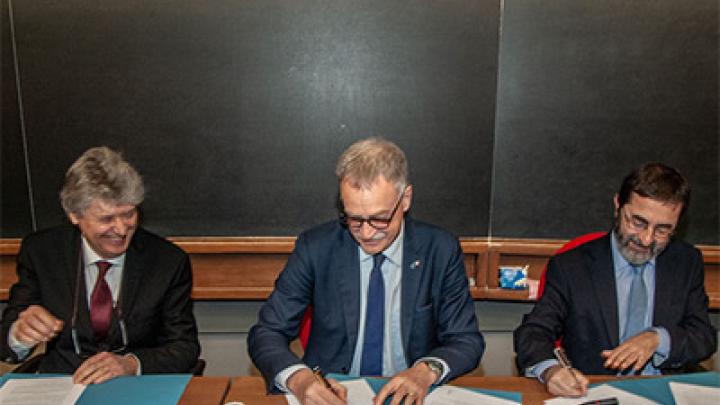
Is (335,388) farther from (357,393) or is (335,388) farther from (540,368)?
(540,368)

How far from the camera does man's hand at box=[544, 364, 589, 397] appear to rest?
200 cm

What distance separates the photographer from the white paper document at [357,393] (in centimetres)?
193

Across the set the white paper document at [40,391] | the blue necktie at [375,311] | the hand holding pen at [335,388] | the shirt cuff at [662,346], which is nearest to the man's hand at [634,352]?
the shirt cuff at [662,346]

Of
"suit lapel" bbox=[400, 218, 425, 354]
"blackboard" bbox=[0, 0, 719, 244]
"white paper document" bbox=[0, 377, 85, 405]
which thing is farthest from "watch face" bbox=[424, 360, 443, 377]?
"blackboard" bbox=[0, 0, 719, 244]

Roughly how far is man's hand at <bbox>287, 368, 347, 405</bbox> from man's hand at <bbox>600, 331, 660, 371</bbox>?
2.91 ft

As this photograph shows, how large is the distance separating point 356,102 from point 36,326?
1.78m

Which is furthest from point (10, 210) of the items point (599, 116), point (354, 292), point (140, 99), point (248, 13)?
point (599, 116)

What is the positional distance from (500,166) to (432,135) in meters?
0.38

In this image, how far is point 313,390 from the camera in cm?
192

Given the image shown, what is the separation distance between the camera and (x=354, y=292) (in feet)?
7.79

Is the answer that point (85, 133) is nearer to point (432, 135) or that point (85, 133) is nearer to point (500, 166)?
point (432, 135)

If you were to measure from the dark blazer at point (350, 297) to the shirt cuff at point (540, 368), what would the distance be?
206mm

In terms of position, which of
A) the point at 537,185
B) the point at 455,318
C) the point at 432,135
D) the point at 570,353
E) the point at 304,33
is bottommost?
the point at 570,353

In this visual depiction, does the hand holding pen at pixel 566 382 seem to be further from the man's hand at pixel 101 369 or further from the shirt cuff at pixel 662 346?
the man's hand at pixel 101 369
